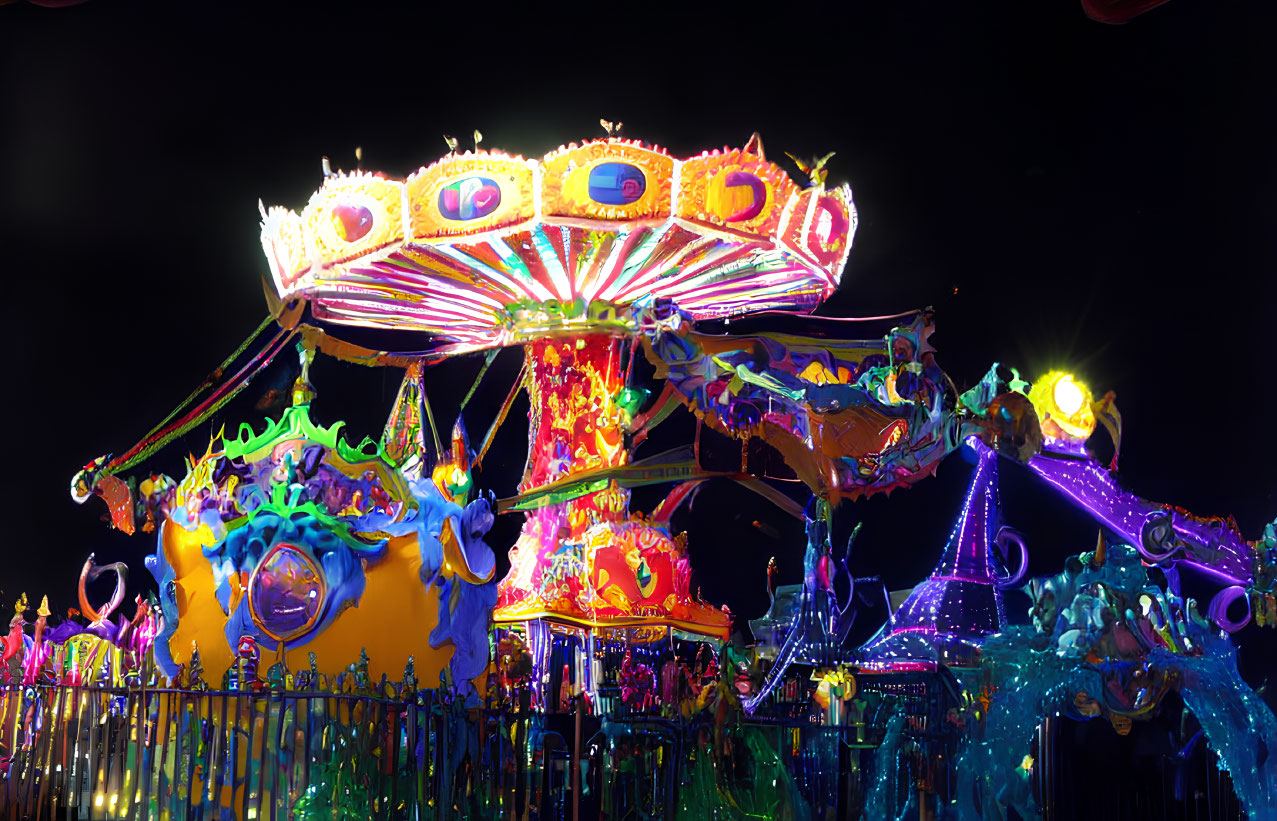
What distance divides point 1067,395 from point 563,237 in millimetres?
4633

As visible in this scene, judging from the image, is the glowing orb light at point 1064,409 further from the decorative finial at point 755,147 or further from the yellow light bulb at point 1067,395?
the decorative finial at point 755,147

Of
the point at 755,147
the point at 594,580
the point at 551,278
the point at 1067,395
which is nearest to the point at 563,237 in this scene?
the point at 551,278

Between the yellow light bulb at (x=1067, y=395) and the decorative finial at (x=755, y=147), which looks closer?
the yellow light bulb at (x=1067, y=395)

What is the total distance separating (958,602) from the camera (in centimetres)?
1067

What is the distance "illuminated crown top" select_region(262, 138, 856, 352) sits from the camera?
11906 millimetres

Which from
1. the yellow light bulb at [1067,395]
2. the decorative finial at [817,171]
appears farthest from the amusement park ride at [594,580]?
the decorative finial at [817,171]

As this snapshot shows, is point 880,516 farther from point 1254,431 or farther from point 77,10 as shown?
point 77,10

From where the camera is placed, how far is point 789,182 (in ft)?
40.5

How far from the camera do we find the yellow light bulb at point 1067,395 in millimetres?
11242

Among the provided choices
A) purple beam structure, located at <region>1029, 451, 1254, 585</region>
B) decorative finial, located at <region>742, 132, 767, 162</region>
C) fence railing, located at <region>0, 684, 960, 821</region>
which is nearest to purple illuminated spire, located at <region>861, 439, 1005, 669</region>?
purple beam structure, located at <region>1029, 451, 1254, 585</region>

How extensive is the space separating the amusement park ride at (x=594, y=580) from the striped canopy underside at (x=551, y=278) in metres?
0.05

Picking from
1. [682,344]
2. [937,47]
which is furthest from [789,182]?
[682,344]

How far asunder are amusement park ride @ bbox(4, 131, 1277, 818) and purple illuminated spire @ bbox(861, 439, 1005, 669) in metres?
0.03

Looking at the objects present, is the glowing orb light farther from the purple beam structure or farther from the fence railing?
the fence railing
